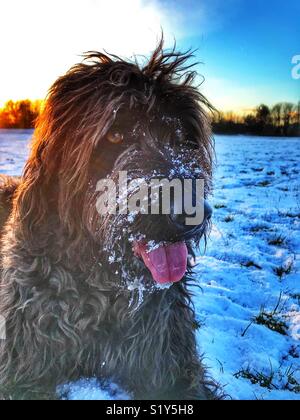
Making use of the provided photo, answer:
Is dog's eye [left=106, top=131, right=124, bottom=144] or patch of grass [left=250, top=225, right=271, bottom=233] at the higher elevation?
dog's eye [left=106, top=131, right=124, bottom=144]

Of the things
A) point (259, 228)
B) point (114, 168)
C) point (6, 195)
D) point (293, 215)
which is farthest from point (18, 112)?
point (293, 215)

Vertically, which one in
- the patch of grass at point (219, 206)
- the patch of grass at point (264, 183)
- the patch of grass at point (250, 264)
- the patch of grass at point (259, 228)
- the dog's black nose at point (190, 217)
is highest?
the dog's black nose at point (190, 217)

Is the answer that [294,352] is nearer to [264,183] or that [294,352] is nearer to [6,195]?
[6,195]

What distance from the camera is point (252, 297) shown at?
175 inches

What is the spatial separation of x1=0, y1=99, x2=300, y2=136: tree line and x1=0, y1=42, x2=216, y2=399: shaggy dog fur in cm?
51

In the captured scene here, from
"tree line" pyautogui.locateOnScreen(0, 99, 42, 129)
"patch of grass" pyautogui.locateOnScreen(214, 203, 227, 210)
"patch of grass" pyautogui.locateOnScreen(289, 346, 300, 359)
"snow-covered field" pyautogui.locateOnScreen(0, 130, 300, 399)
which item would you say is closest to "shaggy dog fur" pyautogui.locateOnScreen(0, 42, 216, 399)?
"snow-covered field" pyautogui.locateOnScreen(0, 130, 300, 399)

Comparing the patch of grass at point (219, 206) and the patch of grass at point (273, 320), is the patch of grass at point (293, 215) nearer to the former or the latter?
the patch of grass at point (219, 206)

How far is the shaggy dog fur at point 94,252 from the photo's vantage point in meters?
2.63

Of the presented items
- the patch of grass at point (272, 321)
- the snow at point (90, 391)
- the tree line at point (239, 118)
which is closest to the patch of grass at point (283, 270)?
the patch of grass at point (272, 321)

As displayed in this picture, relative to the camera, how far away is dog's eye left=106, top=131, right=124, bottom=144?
267cm

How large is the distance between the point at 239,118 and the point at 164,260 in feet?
14.1

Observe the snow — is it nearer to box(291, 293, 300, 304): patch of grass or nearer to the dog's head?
the dog's head

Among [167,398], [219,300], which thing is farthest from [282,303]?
[167,398]

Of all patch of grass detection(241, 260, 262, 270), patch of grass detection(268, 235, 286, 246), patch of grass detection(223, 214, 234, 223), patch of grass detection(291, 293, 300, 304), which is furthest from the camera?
patch of grass detection(223, 214, 234, 223)
